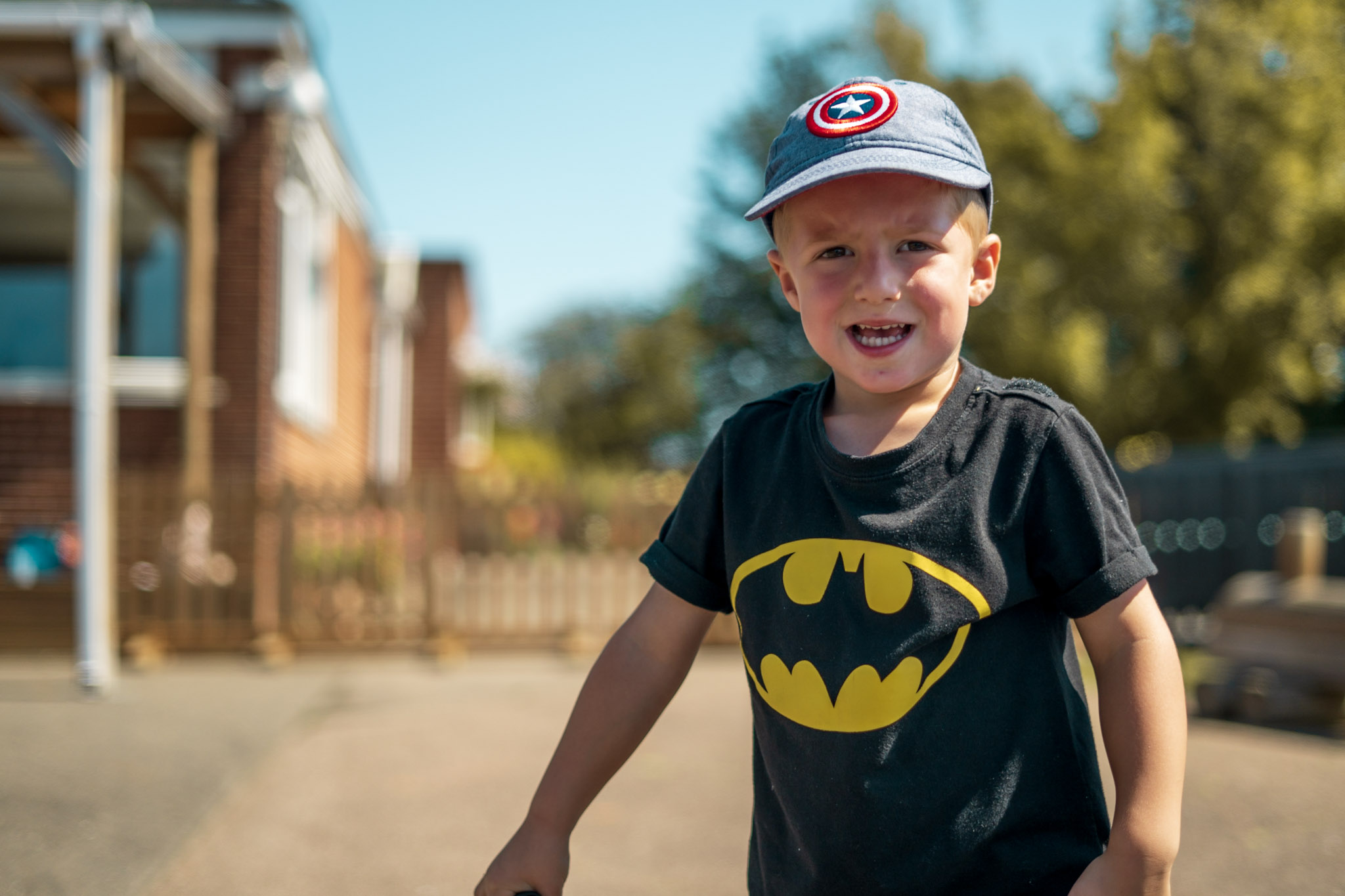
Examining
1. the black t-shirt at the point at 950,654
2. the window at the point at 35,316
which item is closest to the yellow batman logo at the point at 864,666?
the black t-shirt at the point at 950,654

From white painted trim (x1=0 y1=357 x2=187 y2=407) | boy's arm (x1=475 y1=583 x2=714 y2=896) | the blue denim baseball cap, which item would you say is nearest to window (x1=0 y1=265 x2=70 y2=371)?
white painted trim (x1=0 y1=357 x2=187 y2=407)

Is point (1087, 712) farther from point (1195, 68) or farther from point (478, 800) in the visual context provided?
point (1195, 68)

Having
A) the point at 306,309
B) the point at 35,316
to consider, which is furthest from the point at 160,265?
the point at 306,309

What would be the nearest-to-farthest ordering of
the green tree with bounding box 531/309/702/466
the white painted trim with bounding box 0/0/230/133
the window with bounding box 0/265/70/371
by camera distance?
the white painted trim with bounding box 0/0/230/133 → the window with bounding box 0/265/70/371 → the green tree with bounding box 531/309/702/466

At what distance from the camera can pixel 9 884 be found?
2.91 meters

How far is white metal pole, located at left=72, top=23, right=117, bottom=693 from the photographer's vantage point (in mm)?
6055

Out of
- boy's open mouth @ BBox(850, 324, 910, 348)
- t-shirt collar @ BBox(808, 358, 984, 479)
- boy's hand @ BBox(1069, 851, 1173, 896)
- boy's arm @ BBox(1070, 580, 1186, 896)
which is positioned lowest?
boy's hand @ BBox(1069, 851, 1173, 896)

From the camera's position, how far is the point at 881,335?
5.01 feet

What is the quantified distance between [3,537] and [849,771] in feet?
27.0

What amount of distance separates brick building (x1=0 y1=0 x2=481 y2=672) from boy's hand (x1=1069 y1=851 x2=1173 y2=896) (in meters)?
6.20

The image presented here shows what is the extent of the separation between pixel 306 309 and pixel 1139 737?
407 inches

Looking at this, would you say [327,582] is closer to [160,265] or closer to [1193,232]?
[160,265]

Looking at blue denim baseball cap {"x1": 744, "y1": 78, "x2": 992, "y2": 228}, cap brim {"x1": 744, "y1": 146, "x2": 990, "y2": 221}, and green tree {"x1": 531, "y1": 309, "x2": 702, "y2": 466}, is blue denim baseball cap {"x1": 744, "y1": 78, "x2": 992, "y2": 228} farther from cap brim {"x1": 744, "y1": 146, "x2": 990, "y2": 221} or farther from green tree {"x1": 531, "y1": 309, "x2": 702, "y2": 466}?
green tree {"x1": 531, "y1": 309, "x2": 702, "y2": 466}

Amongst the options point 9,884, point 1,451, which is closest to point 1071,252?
point 1,451
